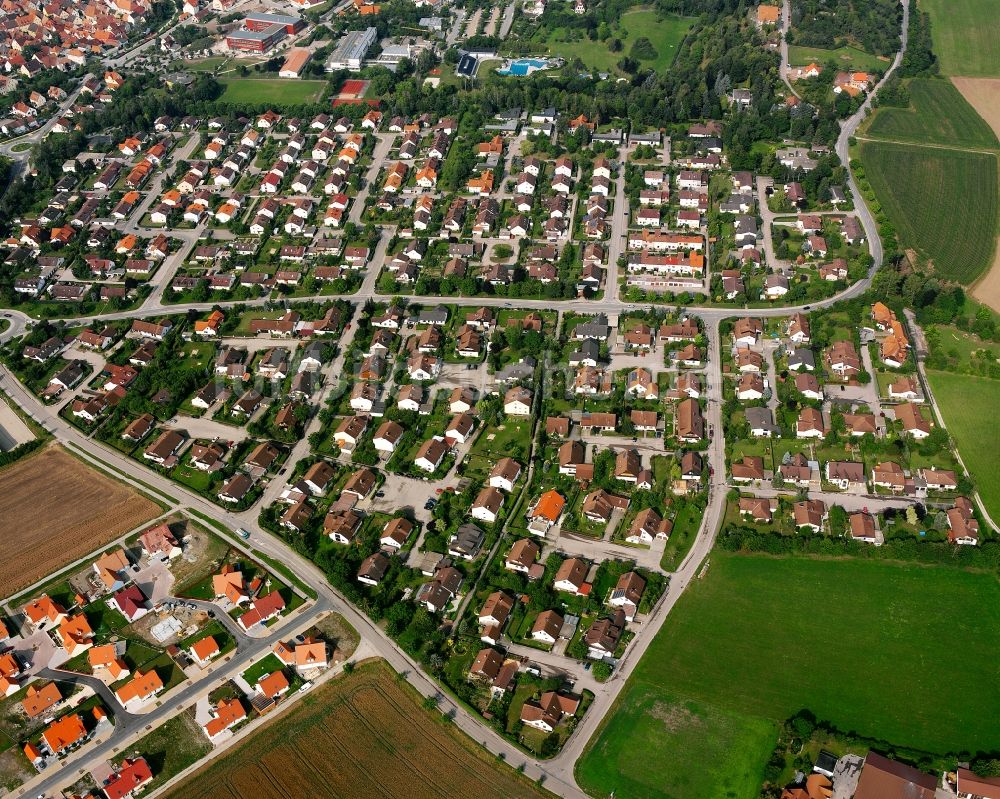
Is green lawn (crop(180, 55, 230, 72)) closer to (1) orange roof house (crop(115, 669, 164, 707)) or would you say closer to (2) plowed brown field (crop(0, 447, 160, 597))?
(2) plowed brown field (crop(0, 447, 160, 597))

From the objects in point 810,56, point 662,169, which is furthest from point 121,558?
point 810,56

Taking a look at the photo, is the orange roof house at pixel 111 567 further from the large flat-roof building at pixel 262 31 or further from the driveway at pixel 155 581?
the large flat-roof building at pixel 262 31

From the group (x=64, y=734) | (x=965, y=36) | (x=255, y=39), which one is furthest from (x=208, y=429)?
(x=965, y=36)

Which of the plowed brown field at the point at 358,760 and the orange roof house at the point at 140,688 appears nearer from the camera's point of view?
the plowed brown field at the point at 358,760

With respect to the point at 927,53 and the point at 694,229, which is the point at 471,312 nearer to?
the point at 694,229

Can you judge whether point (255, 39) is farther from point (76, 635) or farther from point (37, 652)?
point (37, 652)

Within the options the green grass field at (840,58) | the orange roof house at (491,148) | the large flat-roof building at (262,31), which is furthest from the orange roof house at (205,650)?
the green grass field at (840,58)
